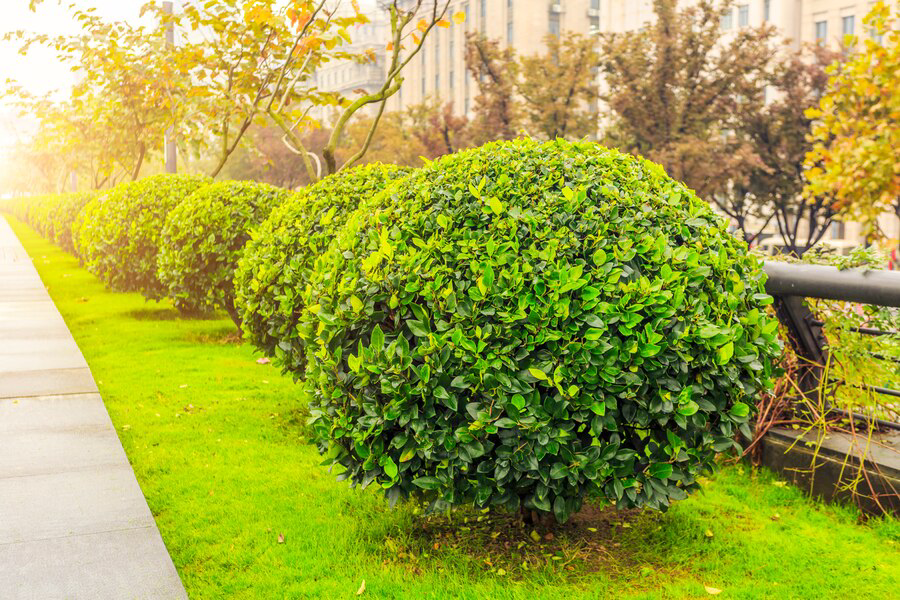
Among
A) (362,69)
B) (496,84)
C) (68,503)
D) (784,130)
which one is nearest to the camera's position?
(68,503)

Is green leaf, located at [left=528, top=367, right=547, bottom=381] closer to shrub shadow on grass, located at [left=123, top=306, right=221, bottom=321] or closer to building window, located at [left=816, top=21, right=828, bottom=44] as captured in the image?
shrub shadow on grass, located at [left=123, top=306, right=221, bottom=321]

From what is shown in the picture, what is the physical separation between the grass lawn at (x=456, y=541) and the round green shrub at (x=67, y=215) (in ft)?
59.4

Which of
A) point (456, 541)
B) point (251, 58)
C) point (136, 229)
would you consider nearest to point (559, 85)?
point (251, 58)

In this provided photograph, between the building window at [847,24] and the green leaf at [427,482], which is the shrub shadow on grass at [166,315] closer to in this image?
the green leaf at [427,482]

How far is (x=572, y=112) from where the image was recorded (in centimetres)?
3309

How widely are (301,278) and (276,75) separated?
24.6ft

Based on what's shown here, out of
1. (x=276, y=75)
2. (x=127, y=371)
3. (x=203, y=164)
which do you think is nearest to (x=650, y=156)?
(x=276, y=75)

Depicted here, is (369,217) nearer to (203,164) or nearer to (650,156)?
(650,156)

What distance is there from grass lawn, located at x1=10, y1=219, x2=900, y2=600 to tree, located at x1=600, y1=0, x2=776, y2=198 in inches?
968

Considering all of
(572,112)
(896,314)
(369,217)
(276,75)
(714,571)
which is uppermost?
(572,112)

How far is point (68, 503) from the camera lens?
4.18 metres

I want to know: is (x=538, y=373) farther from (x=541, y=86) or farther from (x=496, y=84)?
(x=496, y=84)

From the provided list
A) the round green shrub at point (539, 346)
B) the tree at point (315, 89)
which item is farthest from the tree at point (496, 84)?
the round green shrub at point (539, 346)

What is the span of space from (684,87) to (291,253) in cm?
2597
